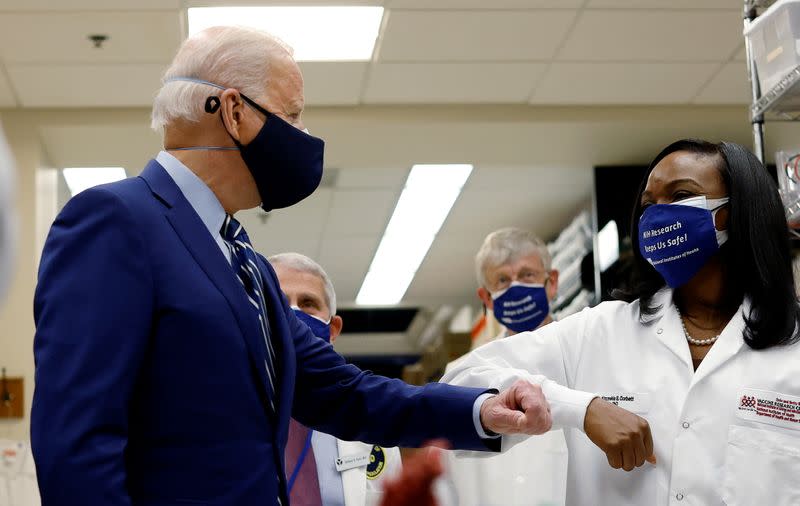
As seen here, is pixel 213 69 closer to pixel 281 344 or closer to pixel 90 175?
pixel 281 344

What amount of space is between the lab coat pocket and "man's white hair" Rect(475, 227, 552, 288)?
205 cm

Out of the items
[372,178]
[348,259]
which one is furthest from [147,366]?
[348,259]

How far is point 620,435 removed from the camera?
1782 mm

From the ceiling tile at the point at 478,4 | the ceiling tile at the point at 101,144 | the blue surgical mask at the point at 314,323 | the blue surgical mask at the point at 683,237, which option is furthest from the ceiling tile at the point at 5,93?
the blue surgical mask at the point at 683,237

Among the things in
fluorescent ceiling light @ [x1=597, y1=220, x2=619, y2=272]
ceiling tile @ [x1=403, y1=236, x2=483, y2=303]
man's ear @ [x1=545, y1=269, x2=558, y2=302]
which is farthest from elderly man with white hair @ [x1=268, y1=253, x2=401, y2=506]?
ceiling tile @ [x1=403, y1=236, x2=483, y2=303]

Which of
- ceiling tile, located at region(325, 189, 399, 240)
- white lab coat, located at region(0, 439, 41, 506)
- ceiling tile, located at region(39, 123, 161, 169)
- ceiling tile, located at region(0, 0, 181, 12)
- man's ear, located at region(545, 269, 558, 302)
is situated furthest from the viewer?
ceiling tile, located at region(325, 189, 399, 240)

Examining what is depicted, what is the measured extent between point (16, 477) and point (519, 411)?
4436mm

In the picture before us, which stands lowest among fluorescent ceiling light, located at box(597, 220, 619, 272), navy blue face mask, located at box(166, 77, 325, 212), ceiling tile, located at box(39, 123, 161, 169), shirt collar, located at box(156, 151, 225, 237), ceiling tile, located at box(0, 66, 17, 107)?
shirt collar, located at box(156, 151, 225, 237)

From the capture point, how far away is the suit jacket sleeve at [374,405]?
1902mm

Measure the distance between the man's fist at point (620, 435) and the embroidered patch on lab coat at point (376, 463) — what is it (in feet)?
3.83

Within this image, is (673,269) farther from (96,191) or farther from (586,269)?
(586,269)

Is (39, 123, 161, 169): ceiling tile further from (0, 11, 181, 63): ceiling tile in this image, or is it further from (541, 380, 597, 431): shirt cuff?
(541, 380, 597, 431): shirt cuff

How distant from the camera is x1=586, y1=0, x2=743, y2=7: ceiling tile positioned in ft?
16.3

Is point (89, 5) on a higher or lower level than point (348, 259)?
higher
